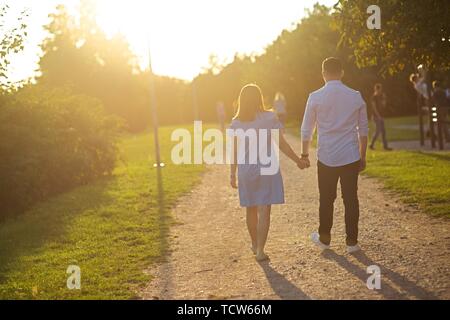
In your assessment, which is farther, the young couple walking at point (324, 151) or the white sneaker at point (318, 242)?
the white sneaker at point (318, 242)

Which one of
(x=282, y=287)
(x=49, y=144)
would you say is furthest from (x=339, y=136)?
(x=49, y=144)

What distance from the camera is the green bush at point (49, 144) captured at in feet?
44.3

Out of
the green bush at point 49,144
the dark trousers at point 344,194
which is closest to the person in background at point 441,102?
the green bush at point 49,144

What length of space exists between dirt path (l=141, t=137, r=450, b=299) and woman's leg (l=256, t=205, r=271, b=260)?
12 cm

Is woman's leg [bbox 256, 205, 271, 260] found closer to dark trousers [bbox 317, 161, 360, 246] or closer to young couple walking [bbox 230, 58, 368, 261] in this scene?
young couple walking [bbox 230, 58, 368, 261]

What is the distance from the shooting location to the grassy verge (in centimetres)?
1084

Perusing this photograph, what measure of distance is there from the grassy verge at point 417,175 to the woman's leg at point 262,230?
10.5ft

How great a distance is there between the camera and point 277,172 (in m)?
7.57

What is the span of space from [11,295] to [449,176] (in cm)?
928

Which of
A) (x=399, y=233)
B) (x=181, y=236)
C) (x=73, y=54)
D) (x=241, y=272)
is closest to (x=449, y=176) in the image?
(x=399, y=233)

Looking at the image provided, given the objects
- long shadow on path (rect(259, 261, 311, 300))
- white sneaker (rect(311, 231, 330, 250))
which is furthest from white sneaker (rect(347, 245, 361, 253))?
long shadow on path (rect(259, 261, 311, 300))

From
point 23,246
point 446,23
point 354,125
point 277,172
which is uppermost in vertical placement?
point 446,23

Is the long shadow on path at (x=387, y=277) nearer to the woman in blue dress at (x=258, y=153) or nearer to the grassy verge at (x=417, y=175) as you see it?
the woman in blue dress at (x=258, y=153)
